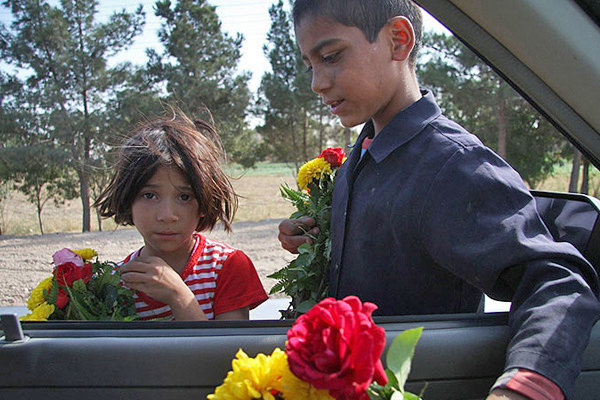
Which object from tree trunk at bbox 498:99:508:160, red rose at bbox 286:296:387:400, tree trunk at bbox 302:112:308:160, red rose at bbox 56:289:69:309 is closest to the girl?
red rose at bbox 56:289:69:309

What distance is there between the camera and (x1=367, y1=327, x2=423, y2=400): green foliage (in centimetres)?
87

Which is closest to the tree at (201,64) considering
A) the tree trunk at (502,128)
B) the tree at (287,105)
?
the tree at (287,105)

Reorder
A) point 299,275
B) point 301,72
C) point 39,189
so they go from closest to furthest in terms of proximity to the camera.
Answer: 1. point 299,275
2. point 39,189
3. point 301,72

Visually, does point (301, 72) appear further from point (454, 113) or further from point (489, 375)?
point (489, 375)

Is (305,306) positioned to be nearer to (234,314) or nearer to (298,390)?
(234,314)

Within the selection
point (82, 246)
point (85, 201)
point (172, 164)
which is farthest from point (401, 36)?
point (85, 201)

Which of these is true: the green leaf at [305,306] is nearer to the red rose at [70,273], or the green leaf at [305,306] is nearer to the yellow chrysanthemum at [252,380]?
the red rose at [70,273]

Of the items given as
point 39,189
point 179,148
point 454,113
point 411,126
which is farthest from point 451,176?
point 39,189

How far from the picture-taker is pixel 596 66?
3.37 ft

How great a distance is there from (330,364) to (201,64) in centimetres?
1958

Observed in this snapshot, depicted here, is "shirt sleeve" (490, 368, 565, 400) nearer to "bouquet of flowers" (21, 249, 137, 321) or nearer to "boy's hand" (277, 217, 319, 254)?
"boy's hand" (277, 217, 319, 254)

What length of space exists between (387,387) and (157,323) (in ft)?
1.90

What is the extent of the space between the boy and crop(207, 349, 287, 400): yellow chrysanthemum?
0.38m

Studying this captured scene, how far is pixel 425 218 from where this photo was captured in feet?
4.23
